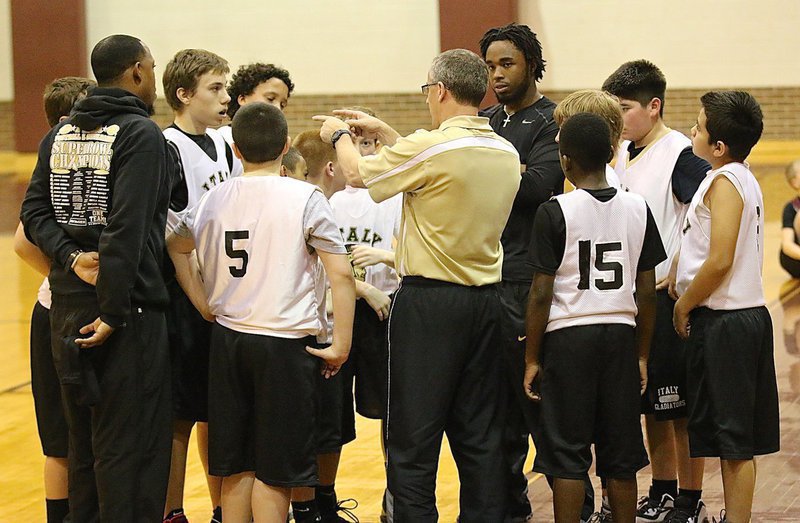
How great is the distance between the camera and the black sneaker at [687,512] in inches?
165

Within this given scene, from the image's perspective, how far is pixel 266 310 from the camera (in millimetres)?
3621

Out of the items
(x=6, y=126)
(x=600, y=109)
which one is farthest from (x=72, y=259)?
(x=6, y=126)

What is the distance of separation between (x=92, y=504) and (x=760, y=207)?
8.48ft

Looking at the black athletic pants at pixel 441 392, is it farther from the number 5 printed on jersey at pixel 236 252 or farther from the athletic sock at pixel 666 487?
the athletic sock at pixel 666 487

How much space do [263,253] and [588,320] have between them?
3.66 ft

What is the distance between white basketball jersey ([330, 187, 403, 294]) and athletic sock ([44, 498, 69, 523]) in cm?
142

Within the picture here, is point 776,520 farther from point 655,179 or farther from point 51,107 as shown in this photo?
point 51,107

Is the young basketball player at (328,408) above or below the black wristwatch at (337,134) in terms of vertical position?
below

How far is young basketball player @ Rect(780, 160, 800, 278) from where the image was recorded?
9234mm

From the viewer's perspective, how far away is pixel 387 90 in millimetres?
16766

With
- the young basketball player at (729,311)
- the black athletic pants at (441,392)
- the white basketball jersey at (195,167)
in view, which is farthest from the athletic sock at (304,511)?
the young basketball player at (729,311)

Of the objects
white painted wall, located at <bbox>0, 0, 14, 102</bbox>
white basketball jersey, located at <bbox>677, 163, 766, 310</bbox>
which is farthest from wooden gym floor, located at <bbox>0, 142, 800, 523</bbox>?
white painted wall, located at <bbox>0, 0, 14, 102</bbox>

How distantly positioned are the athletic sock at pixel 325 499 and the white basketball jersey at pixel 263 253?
39.0 inches

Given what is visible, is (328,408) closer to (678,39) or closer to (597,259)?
(597,259)
